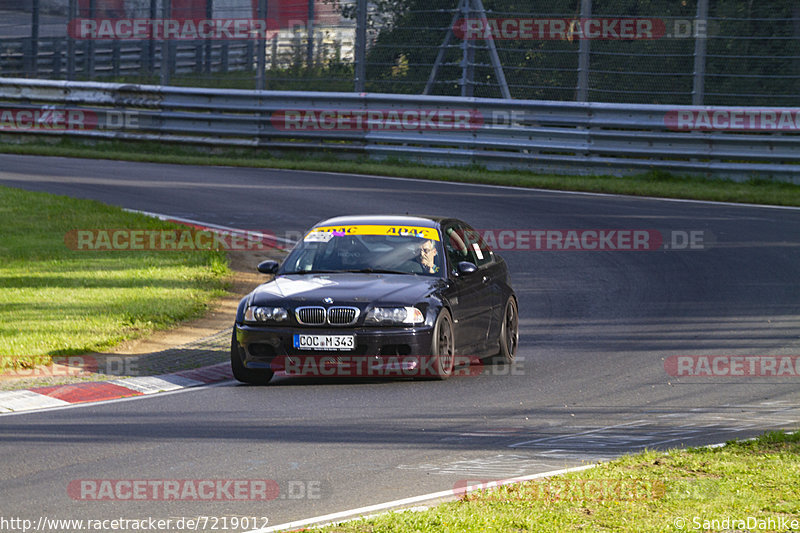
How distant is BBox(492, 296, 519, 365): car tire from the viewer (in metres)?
11.6

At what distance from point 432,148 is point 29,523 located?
19.7 m

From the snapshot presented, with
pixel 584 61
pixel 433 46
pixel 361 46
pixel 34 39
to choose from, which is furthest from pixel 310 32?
pixel 34 39

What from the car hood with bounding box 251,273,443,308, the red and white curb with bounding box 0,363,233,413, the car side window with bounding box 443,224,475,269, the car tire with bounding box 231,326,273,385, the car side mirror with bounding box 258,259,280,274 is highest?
the car side window with bounding box 443,224,475,269

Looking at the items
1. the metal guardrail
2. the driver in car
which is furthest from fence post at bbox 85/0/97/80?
the driver in car

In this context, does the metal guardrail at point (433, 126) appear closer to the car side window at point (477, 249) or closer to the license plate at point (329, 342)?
the car side window at point (477, 249)

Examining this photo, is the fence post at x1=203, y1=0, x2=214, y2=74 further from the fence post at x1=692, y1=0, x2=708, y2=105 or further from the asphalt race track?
the asphalt race track

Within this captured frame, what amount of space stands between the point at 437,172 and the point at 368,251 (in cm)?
1320

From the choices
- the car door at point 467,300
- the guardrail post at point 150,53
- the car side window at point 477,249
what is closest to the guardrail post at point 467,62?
the guardrail post at point 150,53

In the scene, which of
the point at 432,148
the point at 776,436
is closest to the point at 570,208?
the point at 432,148

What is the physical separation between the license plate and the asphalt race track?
0.37m

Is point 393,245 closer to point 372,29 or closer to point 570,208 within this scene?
point 570,208

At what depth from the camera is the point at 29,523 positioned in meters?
6.24

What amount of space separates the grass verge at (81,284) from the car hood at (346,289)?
7.06 ft

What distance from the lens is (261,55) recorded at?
87.1 feet
